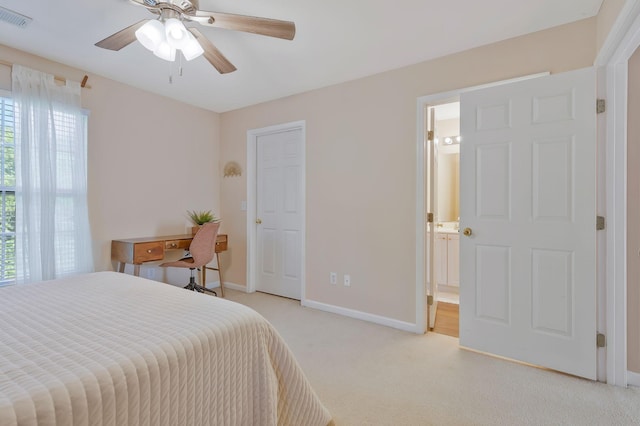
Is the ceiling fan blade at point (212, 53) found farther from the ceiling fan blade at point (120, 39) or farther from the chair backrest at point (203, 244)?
the chair backrest at point (203, 244)

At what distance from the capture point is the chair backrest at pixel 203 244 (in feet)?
10.9

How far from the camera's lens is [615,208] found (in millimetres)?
→ 1905

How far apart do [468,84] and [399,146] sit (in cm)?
72

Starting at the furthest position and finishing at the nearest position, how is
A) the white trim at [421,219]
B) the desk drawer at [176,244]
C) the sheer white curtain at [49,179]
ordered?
the desk drawer at [176,244] < the white trim at [421,219] < the sheer white curtain at [49,179]

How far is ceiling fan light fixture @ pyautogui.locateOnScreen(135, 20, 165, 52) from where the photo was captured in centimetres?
177

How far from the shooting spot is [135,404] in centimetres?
87

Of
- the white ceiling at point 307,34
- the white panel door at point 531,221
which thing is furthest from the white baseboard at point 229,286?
the white panel door at point 531,221

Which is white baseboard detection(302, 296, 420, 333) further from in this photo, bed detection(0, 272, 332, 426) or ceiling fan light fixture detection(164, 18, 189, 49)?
ceiling fan light fixture detection(164, 18, 189, 49)

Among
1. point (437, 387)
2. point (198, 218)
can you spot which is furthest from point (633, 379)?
point (198, 218)

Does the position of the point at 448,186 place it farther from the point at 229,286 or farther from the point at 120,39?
the point at 120,39

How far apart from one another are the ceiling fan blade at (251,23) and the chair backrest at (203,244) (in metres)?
2.09

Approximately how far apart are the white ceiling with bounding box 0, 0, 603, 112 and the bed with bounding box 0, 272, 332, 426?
182cm

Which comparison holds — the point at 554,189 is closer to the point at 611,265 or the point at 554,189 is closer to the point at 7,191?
the point at 611,265

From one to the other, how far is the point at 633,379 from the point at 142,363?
272 centimetres
